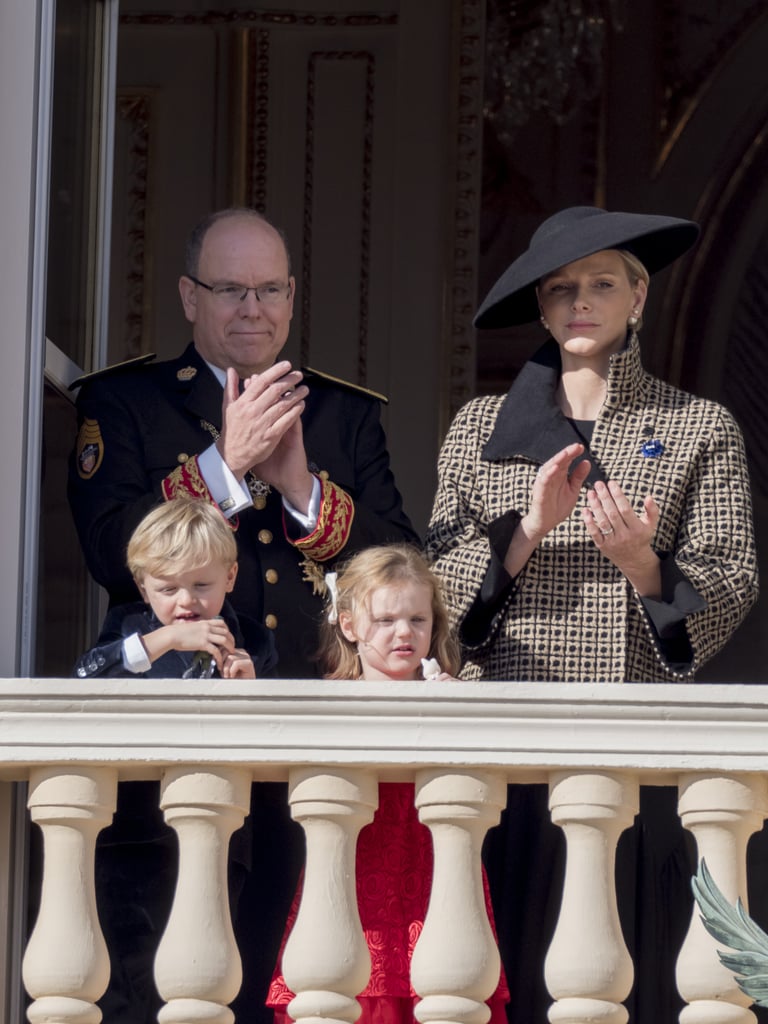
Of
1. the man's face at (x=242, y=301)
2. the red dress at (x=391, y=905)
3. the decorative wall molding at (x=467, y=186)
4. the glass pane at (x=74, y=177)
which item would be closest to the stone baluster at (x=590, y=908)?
the red dress at (x=391, y=905)

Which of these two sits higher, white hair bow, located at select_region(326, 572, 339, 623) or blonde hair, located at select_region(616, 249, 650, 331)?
blonde hair, located at select_region(616, 249, 650, 331)

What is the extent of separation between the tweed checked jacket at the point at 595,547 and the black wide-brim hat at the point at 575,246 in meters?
0.12

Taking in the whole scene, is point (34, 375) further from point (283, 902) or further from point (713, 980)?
point (713, 980)

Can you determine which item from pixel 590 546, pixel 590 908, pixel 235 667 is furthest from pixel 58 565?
pixel 590 908

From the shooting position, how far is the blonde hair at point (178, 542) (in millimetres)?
3660

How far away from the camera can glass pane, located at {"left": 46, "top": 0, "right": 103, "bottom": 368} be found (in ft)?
13.5

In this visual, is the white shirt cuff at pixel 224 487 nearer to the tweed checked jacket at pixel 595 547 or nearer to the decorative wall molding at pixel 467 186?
the tweed checked jacket at pixel 595 547

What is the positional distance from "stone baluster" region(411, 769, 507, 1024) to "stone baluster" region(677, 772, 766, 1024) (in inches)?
10.5

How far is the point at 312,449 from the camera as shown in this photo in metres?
4.19

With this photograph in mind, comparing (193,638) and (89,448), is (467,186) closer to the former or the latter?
(89,448)

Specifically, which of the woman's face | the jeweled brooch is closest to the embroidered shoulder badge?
the woman's face

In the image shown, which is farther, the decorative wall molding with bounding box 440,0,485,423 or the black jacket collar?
the decorative wall molding with bounding box 440,0,485,423

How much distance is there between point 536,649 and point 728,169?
2708 millimetres

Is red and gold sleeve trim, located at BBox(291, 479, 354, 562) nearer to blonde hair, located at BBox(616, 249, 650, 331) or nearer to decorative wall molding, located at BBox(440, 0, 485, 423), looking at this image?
blonde hair, located at BBox(616, 249, 650, 331)
